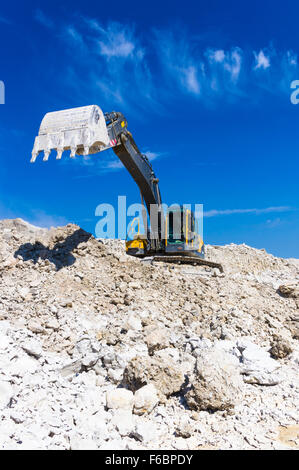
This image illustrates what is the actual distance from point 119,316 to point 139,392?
2.59 metres

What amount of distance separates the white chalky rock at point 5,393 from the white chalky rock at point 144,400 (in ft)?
5.50

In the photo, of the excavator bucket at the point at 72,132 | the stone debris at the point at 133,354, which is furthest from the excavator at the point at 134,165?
the stone debris at the point at 133,354

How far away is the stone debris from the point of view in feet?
14.2

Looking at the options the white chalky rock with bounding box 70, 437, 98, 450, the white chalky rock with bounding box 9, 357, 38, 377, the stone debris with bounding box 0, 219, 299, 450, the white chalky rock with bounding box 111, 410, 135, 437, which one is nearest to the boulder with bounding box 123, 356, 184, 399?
the stone debris with bounding box 0, 219, 299, 450

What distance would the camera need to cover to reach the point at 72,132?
789 centimetres

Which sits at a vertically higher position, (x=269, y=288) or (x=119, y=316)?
(x=269, y=288)

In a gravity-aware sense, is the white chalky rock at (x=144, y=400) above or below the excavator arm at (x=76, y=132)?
below

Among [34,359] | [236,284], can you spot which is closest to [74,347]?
[34,359]

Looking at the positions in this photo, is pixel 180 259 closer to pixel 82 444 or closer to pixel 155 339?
pixel 155 339

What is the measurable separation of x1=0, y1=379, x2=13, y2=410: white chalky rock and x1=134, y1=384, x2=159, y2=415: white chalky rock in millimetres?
1677

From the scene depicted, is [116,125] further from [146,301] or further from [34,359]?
[34,359]

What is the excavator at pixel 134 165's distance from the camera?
7.94 m

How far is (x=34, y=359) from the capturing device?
5.64 m

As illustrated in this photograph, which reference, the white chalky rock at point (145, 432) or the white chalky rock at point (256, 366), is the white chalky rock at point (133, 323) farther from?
the white chalky rock at point (145, 432)
